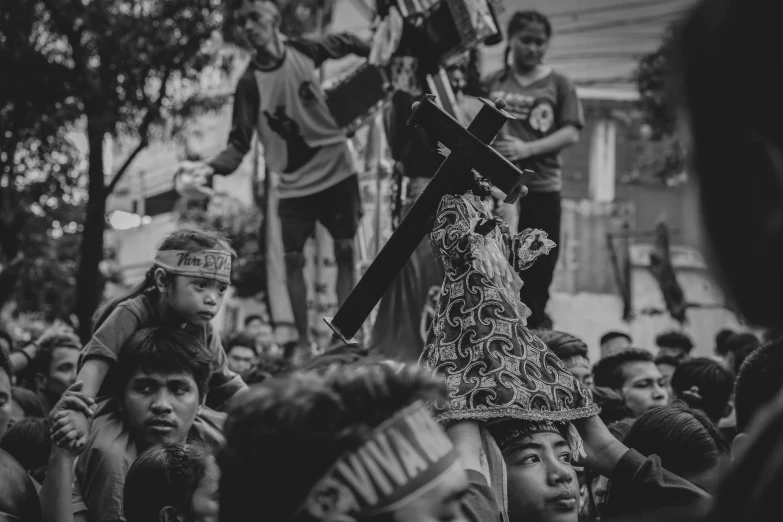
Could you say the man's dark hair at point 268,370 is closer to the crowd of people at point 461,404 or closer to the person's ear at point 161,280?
the crowd of people at point 461,404

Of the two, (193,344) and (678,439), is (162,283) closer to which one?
(193,344)

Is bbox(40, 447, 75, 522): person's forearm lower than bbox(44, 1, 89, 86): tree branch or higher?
lower

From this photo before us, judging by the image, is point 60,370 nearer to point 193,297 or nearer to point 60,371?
point 60,371

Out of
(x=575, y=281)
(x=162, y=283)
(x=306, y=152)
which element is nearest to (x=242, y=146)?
(x=306, y=152)

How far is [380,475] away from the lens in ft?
6.26

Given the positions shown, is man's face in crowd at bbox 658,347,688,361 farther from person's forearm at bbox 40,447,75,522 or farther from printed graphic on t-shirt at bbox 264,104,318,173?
person's forearm at bbox 40,447,75,522

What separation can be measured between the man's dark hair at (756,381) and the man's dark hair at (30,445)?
332 centimetres

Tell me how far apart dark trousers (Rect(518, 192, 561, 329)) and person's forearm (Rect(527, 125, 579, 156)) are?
1.03 ft

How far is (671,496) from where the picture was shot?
3344mm

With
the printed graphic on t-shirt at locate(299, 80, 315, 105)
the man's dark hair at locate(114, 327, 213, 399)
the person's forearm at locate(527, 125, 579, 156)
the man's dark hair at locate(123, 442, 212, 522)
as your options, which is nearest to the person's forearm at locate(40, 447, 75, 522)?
the man's dark hair at locate(123, 442, 212, 522)

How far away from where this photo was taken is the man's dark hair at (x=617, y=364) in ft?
20.4

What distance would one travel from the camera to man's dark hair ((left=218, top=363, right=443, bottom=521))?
75.7 inches

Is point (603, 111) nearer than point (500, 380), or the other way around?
point (500, 380)

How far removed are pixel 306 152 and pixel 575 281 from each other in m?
13.4
